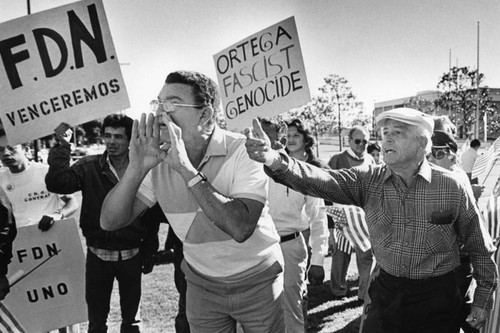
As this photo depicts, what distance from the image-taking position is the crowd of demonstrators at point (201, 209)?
7.80 ft

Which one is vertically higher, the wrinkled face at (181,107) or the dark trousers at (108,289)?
the wrinkled face at (181,107)

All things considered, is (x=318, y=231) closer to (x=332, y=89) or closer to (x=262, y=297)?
(x=262, y=297)

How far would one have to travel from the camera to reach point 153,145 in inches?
91.7

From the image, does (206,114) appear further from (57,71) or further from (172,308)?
(172,308)

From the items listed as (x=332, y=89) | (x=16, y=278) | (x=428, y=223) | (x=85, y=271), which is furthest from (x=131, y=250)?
(x=332, y=89)

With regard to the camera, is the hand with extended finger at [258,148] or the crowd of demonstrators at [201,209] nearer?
the hand with extended finger at [258,148]

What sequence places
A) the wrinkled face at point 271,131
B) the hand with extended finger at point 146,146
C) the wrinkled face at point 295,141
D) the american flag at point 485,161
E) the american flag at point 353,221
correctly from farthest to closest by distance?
the american flag at point 485,161 < the wrinkled face at point 295,141 < the american flag at point 353,221 < the wrinkled face at point 271,131 < the hand with extended finger at point 146,146

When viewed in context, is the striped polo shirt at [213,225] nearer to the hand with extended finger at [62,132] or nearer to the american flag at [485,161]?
the hand with extended finger at [62,132]

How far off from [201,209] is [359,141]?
15.6 feet

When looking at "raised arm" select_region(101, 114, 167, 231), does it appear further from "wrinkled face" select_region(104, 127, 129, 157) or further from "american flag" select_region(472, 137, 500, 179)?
"american flag" select_region(472, 137, 500, 179)

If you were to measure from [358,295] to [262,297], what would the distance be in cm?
363

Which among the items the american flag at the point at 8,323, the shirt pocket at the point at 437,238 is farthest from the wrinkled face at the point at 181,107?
the american flag at the point at 8,323

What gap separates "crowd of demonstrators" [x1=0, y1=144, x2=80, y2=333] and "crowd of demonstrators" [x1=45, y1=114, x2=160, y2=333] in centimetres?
84

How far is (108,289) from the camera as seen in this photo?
3.90m
